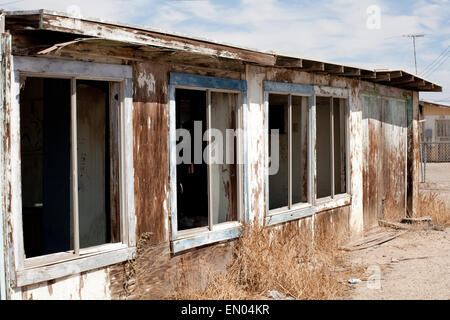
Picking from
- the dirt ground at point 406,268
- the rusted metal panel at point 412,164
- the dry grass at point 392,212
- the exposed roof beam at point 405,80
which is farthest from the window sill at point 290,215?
the rusted metal panel at point 412,164

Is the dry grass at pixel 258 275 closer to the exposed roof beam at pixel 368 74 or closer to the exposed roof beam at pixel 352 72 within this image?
the exposed roof beam at pixel 352 72

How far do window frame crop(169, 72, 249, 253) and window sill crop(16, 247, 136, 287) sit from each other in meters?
0.73

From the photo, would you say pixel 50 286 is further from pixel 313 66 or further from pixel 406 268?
pixel 406 268

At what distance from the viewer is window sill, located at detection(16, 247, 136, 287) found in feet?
13.7

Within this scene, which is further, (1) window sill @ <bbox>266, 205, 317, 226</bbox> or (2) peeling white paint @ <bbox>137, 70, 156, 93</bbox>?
(1) window sill @ <bbox>266, 205, 317, 226</bbox>

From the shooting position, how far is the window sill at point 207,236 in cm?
564

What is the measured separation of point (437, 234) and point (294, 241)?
12.9 feet

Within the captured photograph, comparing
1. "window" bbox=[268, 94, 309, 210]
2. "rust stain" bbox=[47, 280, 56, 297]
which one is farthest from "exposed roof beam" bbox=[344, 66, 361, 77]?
"rust stain" bbox=[47, 280, 56, 297]

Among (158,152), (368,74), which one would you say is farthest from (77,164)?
(368,74)

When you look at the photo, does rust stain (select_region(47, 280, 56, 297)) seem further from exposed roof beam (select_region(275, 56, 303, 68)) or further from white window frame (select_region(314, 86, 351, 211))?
white window frame (select_region(314, 86, 351, 211))

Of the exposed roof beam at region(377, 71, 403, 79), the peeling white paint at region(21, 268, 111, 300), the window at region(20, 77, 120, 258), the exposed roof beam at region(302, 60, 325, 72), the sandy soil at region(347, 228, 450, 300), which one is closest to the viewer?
the peeling white paint at region(21, 268, 111, 300)

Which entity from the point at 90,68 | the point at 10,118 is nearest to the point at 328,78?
the point at 90,68

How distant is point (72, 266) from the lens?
14.8 feet
